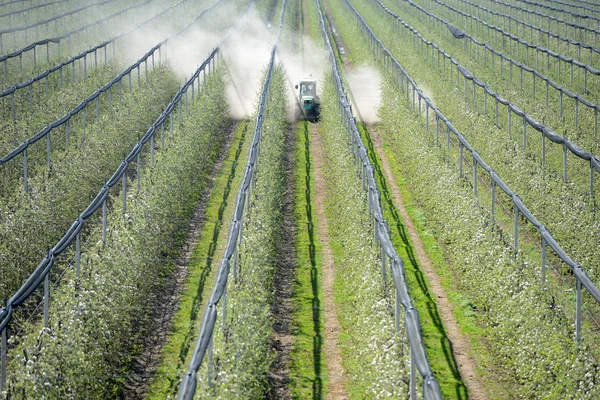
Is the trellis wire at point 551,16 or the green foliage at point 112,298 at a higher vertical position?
the trellis wire at point 551,16

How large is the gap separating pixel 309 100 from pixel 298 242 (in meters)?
15.2

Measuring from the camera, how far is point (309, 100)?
3703 centimetres

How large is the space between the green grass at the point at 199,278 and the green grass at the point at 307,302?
1.92 meters

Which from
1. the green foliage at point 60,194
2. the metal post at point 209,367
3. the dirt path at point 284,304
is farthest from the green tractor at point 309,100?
the metal post at point 209,367

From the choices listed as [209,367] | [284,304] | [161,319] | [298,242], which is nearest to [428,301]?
[284,304]

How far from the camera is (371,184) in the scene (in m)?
21.6

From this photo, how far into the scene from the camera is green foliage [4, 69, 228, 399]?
1366 cm

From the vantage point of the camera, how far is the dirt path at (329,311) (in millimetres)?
15719

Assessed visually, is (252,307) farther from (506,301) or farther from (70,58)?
(70,58)

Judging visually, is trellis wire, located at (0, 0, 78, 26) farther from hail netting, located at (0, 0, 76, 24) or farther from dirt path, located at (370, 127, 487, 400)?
dirt path, located at (370, 127, 487, 400)

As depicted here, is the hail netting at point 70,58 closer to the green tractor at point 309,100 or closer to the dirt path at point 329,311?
the green tractor at point 309,100

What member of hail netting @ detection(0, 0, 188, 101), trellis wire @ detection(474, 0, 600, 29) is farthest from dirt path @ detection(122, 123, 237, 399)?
trellis wire @ detection(474, 0, 600, 29)

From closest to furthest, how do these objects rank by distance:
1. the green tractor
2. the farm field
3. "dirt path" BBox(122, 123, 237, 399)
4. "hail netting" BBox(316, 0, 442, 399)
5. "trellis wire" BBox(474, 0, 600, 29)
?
"hail netting" BBox(316, 0, 442, 399) < the farm field < "dirt path" BBox(122, 123, 237, 399) < the green tractor < "trellis wire" BBox(474, 0, 600, 29)

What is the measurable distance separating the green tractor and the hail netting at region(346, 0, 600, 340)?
3771 millimetres
